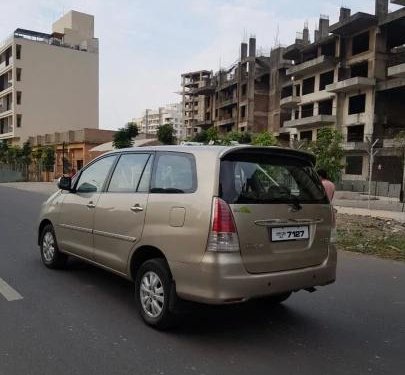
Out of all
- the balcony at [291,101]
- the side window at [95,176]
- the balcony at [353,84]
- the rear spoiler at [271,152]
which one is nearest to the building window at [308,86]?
the balcony at [291,101]

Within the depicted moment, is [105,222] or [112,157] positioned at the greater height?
[112,157]

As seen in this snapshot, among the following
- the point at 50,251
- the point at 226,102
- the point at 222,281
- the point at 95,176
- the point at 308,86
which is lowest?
the point at 50,251

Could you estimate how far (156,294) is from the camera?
4.79 m

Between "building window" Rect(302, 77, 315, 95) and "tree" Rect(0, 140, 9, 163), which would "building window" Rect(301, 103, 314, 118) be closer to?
"building window" Rect(302, 77, 315, 95)

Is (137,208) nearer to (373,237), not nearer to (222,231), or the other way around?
(222,231)

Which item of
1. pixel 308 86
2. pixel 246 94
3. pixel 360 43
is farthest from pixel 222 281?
pixel 246 94

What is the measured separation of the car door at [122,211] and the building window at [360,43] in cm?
5067

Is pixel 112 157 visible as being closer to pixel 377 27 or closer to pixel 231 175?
pixel 231 175

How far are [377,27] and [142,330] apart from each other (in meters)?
50.3

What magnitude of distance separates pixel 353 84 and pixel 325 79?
814 cm

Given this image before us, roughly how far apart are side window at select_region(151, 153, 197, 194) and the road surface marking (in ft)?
7.18

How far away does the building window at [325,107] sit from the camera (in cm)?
5516

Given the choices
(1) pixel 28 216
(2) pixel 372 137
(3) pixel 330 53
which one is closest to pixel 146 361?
(1) pixel 28 216

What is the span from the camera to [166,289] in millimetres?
4637
